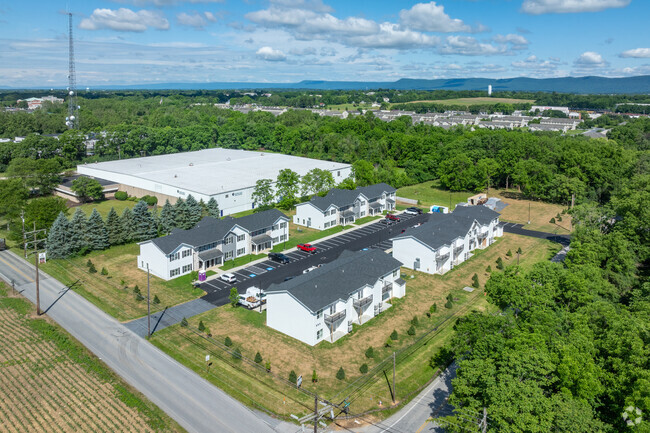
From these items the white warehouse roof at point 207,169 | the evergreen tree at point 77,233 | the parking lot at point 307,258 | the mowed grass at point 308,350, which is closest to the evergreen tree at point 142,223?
the evergreen tree at point 77,233

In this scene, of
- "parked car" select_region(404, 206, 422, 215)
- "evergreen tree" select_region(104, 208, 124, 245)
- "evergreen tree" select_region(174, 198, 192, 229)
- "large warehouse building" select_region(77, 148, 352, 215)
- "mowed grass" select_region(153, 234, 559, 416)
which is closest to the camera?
"mowed grass" select_region(153, 234, 559, 416)

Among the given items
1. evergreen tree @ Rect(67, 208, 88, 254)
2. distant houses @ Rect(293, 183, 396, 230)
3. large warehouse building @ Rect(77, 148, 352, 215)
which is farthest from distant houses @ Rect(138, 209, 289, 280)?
large warehouse building @ Rect(77, 148, 352, 215)

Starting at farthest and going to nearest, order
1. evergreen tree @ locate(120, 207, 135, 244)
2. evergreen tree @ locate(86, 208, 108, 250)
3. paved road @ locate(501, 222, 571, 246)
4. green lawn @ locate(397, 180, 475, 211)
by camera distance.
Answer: green lawn @ locate(397, 180, 475, 211) → paved road @ locate(501, 222, 571, 246) → evergreen tree @ locate(120, 207, 135, 244) → evergreen tree @ locate(86, 208, 108, 250)

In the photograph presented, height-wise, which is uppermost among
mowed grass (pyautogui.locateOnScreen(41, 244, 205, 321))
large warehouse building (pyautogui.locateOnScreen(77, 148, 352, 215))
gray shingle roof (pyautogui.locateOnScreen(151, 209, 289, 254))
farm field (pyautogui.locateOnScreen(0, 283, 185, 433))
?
large warehouse building (pyautogui.locateOnScreen(77, 148, 352, 215))

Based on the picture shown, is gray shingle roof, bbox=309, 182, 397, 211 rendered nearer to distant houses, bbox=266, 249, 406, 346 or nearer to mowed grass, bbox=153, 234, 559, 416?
mowed grass, bbox=153, 234, 559, 416

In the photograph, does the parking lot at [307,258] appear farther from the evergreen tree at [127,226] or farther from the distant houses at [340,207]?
the evergreen tree at [127,226]

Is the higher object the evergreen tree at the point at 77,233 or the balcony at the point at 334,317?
the evergreen tree at the point at 77,233

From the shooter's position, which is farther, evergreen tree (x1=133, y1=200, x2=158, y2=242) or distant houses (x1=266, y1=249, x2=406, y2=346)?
evergreen tree (x1=133, y1=200, x2=158, y2=242)
